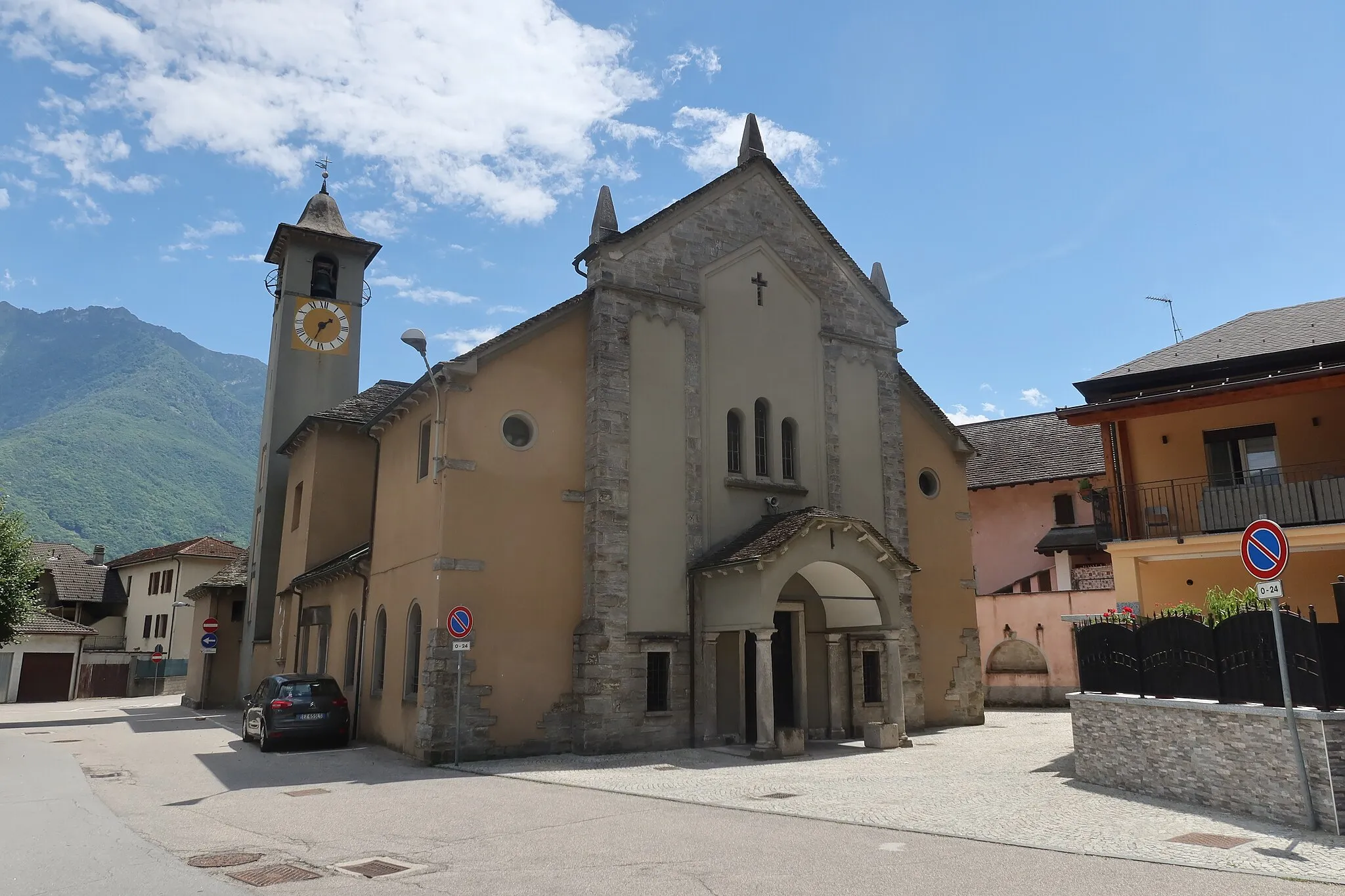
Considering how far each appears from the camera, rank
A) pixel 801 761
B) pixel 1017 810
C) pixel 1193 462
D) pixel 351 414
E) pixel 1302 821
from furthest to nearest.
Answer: pixel 351 414 < pixel 1193 462 < pixel 801 761 < pixel 1017 810 < pixel 1302 821

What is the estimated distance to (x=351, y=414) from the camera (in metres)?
28.2

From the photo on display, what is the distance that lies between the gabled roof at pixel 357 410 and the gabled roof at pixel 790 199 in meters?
9.43

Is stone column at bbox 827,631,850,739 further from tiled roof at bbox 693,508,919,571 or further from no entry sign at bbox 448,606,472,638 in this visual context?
no entry sign at bbox 448,606,472,638

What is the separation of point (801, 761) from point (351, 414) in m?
17.3

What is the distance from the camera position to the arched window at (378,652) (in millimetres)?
21594

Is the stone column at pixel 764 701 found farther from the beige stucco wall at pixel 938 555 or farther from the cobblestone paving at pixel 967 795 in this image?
the beige stucco wall at pixel 938 555

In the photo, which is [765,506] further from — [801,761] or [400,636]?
[400,636]

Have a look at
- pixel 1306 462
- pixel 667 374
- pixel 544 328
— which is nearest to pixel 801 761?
pixel 667 374

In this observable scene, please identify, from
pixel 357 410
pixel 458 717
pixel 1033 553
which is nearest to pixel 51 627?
pixel 357 410

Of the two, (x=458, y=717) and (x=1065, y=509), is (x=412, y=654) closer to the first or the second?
(x=458, y=717)

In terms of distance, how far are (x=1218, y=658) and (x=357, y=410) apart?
23.5 m

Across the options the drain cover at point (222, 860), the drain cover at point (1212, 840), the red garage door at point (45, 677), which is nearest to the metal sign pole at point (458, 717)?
the drain cover at point (222, 860)

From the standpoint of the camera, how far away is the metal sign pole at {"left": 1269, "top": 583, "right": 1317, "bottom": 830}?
10.0 meters

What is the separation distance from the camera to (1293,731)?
10.1 m
